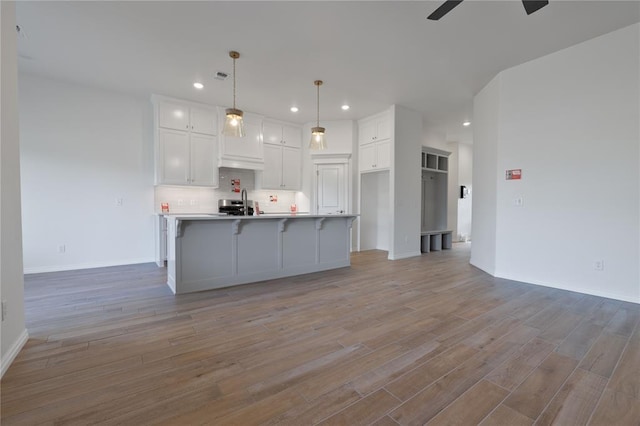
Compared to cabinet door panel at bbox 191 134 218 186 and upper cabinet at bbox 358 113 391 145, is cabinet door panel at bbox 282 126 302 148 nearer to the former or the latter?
upper cabinet at bbox 358 113 391 145

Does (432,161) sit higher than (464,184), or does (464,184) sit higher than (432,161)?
(432,161)

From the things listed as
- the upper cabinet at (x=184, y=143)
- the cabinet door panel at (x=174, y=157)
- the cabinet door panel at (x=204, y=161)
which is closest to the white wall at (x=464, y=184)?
the cabinet door panel at (x=204, y=161)

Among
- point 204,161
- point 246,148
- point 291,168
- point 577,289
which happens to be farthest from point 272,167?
point 577,289

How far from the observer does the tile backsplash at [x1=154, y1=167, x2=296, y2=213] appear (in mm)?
5316

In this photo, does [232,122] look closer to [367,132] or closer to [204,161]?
[204,161]

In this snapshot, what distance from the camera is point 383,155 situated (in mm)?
5738

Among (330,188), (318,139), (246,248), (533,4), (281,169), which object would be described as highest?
(533,4)

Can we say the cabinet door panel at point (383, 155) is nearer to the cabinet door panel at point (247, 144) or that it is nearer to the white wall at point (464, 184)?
the cabinet door panel at point (247, 144)

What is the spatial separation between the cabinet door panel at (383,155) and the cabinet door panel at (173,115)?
12.6 feet

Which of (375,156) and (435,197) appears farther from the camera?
(435,197)

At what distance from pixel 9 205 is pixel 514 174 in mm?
5433

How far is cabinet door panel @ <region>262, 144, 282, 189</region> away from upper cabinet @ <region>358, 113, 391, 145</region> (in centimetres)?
193

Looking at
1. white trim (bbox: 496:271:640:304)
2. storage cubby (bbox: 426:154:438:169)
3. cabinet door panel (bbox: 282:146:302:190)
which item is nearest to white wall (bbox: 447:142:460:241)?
storage cubby (bbox: 426:154:438:169)

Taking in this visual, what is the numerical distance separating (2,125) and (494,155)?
5393mm
